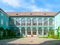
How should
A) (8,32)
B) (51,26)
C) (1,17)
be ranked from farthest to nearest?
(51,26) → (8,32) → (1,17)

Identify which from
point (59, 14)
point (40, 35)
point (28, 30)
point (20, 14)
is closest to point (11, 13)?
point (20, 14)

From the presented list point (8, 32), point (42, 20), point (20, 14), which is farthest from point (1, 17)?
point (42, 20)

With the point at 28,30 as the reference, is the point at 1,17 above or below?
above

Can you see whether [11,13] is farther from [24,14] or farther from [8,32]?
[8,32]

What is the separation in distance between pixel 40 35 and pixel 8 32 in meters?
10.8

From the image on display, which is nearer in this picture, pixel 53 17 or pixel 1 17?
pixel 1 17

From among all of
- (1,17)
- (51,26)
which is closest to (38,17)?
(51,26)

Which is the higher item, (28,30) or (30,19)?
(30,19)

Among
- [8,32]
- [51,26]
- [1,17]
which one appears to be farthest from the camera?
[51,26]

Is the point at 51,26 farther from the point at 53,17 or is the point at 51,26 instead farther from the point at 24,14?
the point at 24,14

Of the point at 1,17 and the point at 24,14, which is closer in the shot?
the point at 1,17

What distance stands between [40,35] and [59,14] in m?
11.2

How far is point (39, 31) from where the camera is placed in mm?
57969

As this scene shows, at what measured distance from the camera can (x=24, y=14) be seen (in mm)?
58406
